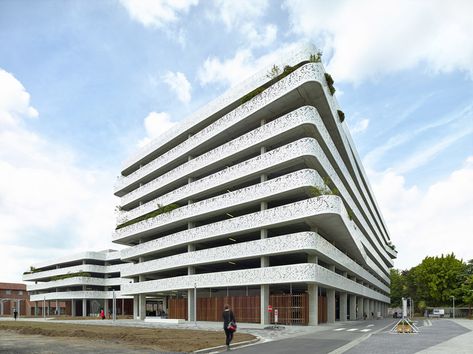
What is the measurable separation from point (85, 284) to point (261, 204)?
190 feet

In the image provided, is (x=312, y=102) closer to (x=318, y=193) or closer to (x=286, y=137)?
(x=286, y=137)

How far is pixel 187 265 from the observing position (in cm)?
4647

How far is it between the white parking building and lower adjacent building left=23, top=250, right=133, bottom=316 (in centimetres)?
3235

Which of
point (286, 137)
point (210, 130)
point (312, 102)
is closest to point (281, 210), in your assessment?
point (286, 137)

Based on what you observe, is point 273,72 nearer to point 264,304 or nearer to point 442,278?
point 264,304

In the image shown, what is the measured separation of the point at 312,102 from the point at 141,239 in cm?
3120

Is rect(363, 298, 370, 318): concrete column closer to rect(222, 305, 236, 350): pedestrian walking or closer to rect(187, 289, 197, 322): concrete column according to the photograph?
rect(187, 289, 197, 322): concrete column

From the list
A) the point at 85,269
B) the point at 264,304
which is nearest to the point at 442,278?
the point at 264,304

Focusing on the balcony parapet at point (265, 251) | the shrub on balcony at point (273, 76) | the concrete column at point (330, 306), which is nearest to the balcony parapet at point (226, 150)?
the shrub on balcony at point (273, 76)

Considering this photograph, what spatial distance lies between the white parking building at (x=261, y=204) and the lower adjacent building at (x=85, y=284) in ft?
106

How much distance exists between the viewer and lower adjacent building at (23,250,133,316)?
8631 cm

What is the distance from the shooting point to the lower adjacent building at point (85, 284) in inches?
3398

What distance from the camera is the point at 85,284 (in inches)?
3386

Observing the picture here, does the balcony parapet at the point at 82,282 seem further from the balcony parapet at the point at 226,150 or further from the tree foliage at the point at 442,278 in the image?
the tree foliage at the point at 442,278
